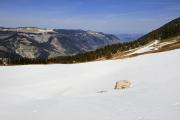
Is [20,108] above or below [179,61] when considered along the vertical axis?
below

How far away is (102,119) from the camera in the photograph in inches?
616

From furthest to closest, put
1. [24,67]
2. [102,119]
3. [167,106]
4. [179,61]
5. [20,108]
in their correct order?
[24,67] → [179,61] → [20,108] → [167,106] → [102,119]

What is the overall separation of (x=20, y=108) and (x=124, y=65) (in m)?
20.7

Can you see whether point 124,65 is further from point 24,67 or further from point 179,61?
point 24,67

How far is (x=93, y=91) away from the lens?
1209 inches

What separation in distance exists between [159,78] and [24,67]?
24.0 m

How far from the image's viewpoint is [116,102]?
20156mm

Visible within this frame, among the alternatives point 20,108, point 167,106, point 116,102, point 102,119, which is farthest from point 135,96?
point 20,108

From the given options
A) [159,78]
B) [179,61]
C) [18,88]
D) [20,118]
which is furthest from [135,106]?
[18,88]

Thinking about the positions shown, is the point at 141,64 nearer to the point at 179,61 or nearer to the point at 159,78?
the point at 179,61

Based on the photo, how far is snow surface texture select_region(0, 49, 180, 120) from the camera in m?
17.3

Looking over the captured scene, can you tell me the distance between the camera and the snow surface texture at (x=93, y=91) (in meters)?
17.3

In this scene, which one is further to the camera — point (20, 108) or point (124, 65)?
point (124, 65)

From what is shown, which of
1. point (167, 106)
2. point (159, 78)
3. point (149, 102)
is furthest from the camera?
point (159, 78)
